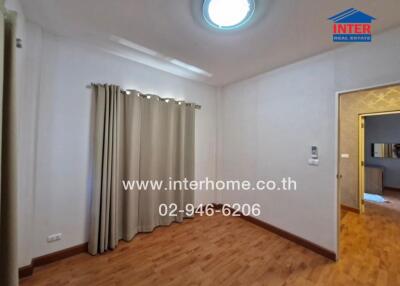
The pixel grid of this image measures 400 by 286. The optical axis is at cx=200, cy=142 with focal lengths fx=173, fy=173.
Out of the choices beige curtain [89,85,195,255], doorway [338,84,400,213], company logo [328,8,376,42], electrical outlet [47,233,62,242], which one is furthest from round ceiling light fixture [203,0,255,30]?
doorway [338,84,400,213]

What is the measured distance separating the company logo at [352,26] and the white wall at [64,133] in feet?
8.41

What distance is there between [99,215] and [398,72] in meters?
3.55

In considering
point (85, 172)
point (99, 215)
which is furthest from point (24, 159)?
point (99, 215)

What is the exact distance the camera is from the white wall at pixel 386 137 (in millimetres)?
5316

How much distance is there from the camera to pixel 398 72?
1.68m

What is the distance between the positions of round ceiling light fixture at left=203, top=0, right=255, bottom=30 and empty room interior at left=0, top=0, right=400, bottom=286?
0.04 feet

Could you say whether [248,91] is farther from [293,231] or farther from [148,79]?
[293,231]

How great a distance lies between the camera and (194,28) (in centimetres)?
178

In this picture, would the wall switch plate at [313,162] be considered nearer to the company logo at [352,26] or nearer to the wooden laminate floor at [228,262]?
the wooden laminate floor at [228,262]

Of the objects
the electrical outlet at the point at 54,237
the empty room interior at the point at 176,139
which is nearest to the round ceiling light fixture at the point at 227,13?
the empty room interior at the point at 176,139

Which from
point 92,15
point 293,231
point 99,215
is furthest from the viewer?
point 293,231

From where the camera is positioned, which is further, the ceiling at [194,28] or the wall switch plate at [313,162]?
the wall switch plate at [313,162]
